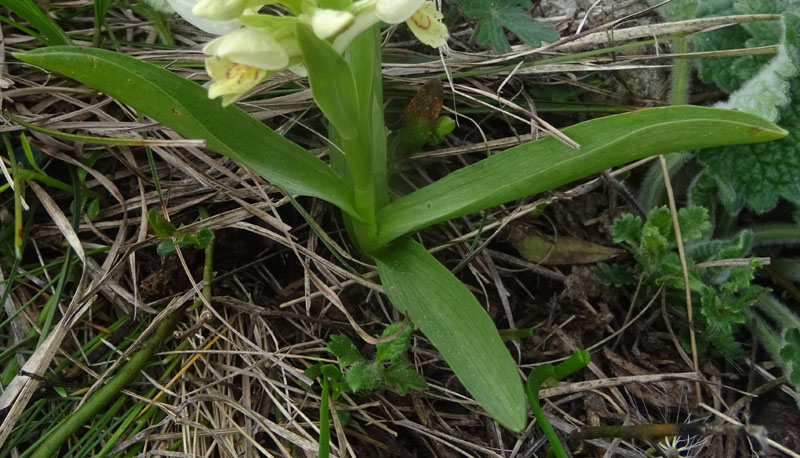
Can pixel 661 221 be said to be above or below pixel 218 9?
below

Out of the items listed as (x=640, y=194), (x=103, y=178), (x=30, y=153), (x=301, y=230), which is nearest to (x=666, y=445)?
(x=640, y=194)

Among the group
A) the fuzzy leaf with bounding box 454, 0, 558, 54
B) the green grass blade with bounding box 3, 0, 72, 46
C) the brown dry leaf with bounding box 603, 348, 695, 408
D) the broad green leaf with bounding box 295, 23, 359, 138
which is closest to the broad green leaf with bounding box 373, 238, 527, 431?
the broad green leaf with bounding box 295, 23, 359, 138

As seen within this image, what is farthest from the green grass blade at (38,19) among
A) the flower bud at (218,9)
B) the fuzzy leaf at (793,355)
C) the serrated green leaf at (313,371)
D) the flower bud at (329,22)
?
the fuzzy leaf at (793,355)

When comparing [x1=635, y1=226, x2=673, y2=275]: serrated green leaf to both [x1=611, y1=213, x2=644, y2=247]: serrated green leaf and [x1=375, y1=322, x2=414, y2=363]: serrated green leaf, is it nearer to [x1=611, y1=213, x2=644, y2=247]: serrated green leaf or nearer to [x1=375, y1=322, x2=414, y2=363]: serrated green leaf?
[x1=611, y1=213, x2=644, y2=247]: serrated green leaf

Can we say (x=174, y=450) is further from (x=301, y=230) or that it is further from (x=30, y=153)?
(x=30, y=153)

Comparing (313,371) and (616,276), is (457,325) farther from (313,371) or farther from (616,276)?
(616,276)

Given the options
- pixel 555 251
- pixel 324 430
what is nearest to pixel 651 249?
pixel 555 251

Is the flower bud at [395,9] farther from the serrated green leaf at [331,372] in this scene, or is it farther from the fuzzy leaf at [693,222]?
the fuzzy leaf at [693,222]
